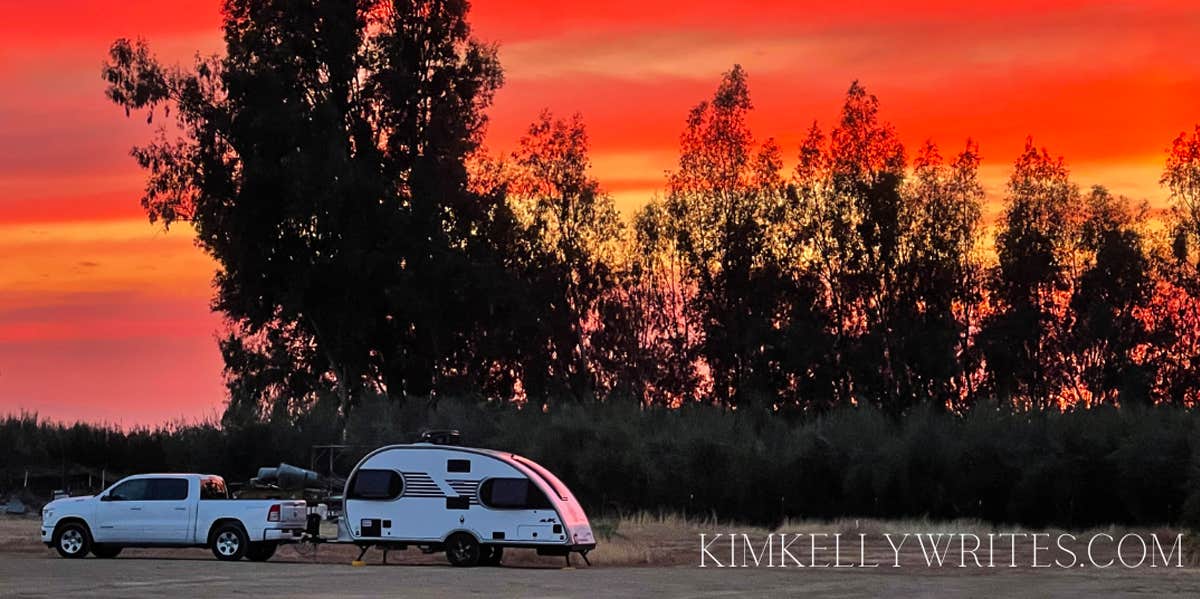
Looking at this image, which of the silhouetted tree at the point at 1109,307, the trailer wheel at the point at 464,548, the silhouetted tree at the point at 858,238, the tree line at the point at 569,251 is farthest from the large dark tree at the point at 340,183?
the trailer wheel at the point at 464,548

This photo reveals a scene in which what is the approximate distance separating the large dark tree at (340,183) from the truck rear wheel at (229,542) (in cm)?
2871

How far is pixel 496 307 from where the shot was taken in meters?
67.1

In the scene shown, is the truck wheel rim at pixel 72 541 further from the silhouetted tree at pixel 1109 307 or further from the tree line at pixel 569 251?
the silhouetted tree at pixel 1109 307

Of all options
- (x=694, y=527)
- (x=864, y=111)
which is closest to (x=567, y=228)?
(x=864, y=111)

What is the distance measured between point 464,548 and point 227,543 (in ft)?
15.7

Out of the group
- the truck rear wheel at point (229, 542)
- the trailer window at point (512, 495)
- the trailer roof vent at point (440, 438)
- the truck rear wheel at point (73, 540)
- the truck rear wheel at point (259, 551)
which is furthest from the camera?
the trailer roof vent at point (440, 438)

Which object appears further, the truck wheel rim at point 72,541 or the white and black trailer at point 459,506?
the truck wheel rim at point 72,541

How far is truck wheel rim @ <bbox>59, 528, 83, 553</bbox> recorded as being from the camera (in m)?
37.0

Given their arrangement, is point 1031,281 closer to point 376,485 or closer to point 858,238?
point 858,238

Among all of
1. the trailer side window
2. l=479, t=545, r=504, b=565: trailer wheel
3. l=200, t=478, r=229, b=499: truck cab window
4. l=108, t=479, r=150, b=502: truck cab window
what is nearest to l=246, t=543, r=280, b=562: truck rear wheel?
l=200, t=478, r=229, b=499: truck cab window

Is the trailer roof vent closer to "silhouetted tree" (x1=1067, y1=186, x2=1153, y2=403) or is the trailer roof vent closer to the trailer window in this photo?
the trailer window

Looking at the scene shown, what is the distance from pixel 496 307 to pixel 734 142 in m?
12.3

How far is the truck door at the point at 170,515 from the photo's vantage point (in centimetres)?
3606

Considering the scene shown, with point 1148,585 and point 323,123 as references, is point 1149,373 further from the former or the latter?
point 1148,585
